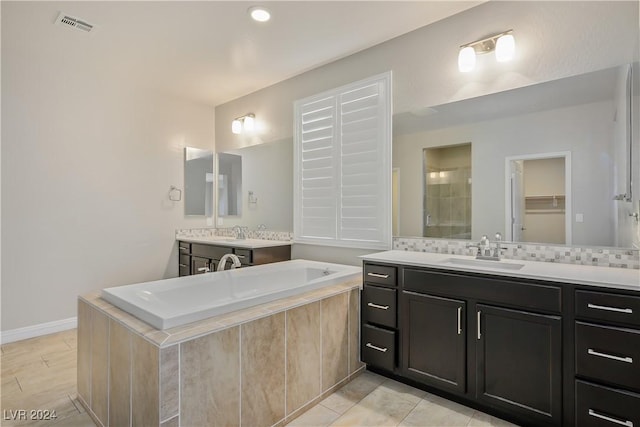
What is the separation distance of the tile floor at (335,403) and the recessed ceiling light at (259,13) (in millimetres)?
2629

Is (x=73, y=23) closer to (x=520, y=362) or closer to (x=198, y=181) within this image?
(x=198, y=181)

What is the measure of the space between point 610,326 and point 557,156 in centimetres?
102

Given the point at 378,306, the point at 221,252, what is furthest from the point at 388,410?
the point at 221,252

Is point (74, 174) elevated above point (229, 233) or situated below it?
above

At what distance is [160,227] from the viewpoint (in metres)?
3.98

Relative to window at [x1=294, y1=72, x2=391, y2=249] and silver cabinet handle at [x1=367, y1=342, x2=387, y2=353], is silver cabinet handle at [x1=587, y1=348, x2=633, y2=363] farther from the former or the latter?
window at [x1=294, y1=72, x2=391, y2=249]

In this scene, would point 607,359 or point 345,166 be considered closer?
point 607,359

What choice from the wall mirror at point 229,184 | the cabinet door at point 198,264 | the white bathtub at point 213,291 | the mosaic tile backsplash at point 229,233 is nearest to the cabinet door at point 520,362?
the white bathtub at point 213,291

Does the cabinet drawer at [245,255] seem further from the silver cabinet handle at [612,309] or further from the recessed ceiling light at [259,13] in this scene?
the silver cabinet handle at [612,309]

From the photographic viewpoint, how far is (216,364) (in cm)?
146

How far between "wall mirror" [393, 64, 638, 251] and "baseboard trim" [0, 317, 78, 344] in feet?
11.2

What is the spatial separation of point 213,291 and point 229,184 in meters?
2.17

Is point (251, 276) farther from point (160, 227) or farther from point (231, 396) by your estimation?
point (160, 227)
